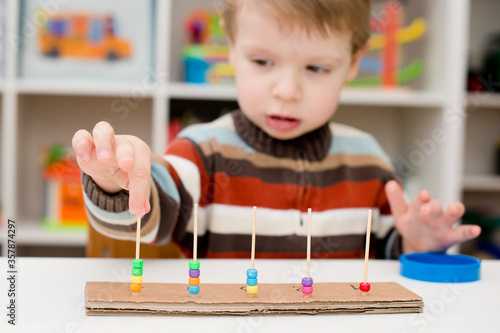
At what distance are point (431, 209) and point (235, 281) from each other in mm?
303

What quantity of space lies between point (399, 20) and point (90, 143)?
1.66 m

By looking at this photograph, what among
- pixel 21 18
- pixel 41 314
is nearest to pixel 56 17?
pixel 21 18

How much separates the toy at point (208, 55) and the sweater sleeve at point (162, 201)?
0.91m

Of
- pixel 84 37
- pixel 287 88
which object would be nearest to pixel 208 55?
pixel 84 37

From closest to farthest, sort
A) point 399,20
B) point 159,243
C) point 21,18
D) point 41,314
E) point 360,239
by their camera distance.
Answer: point 41,314 < point 159,243 < point 360,239 < point 21,18 < point 399,20

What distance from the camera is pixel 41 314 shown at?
0.44m

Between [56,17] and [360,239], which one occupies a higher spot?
[56,17]

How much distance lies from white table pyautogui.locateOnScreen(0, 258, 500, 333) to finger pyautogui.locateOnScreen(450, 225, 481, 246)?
0.04 metres

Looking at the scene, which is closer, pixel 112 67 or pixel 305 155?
pixel 305 155

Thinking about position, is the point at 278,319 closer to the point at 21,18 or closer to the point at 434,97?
the point at 434,97

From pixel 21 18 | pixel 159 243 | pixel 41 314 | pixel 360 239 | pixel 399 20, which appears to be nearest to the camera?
pixel 41 314

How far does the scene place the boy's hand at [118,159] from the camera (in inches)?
20.1

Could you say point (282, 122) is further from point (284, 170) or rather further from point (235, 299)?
point (235, 299)

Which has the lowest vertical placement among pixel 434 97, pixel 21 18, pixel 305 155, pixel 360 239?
pixel 360 239
